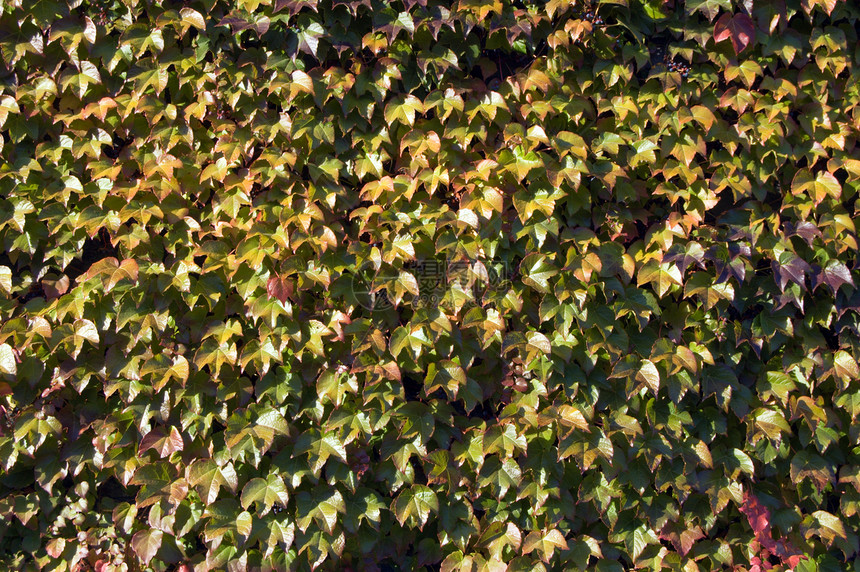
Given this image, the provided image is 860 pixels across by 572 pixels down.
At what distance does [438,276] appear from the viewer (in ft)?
7.73

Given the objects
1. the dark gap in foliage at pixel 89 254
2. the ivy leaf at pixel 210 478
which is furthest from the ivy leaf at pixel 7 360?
the ivy leaf at pixel 210 478

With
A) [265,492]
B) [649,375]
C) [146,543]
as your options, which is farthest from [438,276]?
[146,543]

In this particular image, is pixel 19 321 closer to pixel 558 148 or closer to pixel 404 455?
pixel 404 455

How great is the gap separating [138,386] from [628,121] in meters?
2.12

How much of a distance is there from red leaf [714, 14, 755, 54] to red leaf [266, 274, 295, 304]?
Answer: 1809 millimetres

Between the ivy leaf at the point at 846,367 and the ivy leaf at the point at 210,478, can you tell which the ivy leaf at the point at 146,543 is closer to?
the ivy leaf at the point at 210,478

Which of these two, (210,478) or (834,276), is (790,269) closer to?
(834,276)

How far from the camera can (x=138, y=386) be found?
93.7 inches

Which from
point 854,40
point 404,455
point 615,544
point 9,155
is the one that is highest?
point 854,40

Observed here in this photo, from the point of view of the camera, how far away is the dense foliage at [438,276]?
91.3 inches

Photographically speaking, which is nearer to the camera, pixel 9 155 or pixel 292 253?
pixel 292 253

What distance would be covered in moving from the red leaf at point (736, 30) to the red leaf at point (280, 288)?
1.81m

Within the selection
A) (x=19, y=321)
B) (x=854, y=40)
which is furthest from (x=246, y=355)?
(x=854, y=40)

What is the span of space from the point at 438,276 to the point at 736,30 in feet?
4.67
